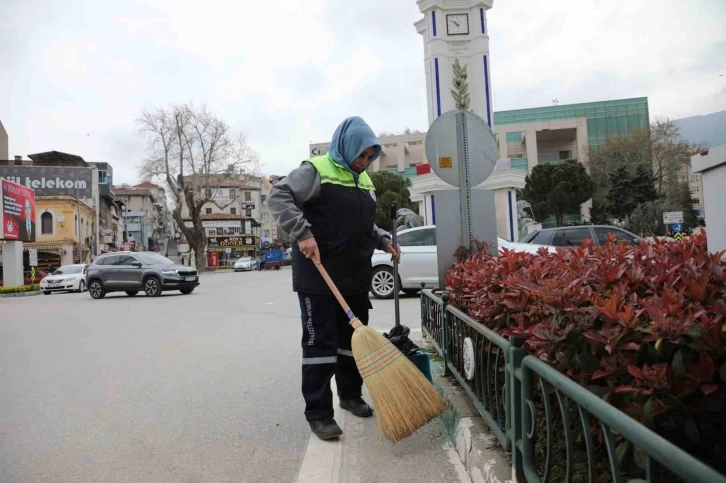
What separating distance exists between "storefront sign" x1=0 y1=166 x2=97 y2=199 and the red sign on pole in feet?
65.7

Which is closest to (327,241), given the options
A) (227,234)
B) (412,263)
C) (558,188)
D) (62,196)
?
(412,263)

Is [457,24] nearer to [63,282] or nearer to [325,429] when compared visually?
[63,282]

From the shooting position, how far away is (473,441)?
112 inches

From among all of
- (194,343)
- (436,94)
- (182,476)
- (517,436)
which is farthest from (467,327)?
(436,94)

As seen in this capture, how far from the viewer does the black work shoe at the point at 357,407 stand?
381cm

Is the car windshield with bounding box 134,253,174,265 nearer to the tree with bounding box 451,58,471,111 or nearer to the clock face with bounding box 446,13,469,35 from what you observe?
the tree with bounding box 451,58,471,111

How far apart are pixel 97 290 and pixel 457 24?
17.0 m

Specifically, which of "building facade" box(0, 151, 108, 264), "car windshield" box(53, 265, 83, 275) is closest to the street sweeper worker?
"car windshield" box(53, 265, 83, 275)

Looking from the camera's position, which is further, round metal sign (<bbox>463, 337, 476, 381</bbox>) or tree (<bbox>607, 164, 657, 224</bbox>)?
tree (<bbox>607, 164, 657, 224</bbox>)

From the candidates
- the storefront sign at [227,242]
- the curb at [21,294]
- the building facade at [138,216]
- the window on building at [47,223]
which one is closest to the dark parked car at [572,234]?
the curb at [21,294]

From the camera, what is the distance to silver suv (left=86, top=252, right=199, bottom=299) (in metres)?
17.7

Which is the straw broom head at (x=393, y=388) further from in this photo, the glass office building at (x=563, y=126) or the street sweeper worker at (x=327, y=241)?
the glass office building at (x=563, y=126)

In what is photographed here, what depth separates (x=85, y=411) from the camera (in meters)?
4.37

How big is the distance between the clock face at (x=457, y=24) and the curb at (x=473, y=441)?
20760 millimetres
